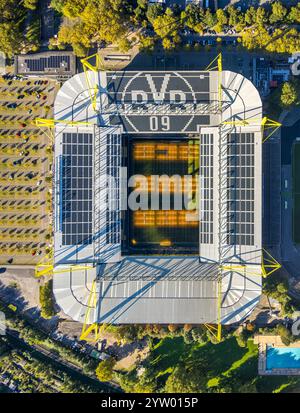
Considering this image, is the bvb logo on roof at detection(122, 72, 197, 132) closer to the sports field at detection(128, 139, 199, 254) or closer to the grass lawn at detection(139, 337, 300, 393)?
the sports field at detection(128, 139, 199, 254)

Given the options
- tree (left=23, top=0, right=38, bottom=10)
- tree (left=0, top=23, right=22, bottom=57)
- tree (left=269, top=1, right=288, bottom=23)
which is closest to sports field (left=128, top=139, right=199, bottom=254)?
tree (left=269, top=1, right=288, bottom=23)

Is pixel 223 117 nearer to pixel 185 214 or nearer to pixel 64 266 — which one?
pixel 185 214

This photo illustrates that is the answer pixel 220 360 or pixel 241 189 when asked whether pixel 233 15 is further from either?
pixel 220 360

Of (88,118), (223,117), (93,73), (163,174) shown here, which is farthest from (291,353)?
(93,73)

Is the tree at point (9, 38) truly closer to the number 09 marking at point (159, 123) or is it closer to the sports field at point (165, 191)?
the sports field at point (165, 191)

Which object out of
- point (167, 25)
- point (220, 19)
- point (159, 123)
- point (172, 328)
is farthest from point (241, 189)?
point (167, 25)

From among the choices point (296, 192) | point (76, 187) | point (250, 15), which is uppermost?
point (250, 15)
